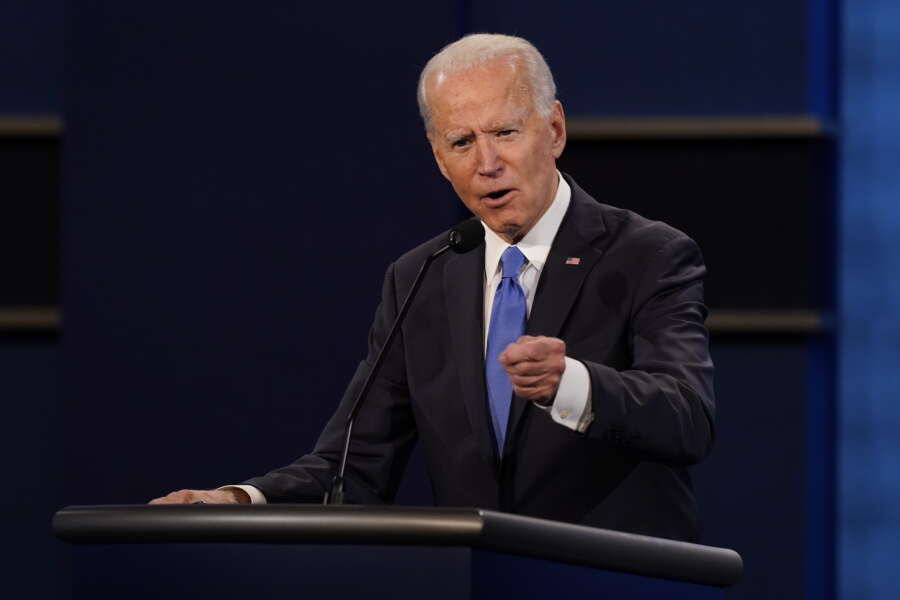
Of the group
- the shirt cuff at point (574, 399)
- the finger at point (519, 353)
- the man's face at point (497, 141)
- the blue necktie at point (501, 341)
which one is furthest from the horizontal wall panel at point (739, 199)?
the finger at point (519, 353)

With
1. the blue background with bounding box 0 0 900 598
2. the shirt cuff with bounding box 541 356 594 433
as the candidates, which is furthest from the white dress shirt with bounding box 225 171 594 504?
the blue background with bounding box 0 0 900 598

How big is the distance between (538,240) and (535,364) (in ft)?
1.96

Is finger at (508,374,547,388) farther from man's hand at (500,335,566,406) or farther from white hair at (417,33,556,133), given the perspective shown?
white hair at (417,33,556,133)

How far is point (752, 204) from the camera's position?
3.68 m

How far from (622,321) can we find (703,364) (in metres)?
0.14

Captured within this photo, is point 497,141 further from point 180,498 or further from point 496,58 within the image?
point 180,498

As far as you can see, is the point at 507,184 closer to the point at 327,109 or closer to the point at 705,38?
the point at 327,109

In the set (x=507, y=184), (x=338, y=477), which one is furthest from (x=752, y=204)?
(x=338, y=477)

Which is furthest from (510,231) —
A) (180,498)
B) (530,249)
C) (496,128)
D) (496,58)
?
(180,498)

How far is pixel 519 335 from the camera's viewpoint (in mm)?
1959

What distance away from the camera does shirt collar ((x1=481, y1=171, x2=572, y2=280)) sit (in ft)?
6.76

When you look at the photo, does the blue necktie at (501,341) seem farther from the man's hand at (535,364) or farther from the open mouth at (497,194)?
the man's hand at (535,364)

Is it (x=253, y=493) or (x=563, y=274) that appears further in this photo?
(x=563, y=274)

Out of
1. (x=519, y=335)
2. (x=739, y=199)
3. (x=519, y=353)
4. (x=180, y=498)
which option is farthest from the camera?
(x=739, y=199)
